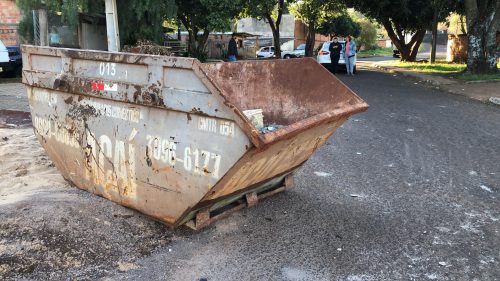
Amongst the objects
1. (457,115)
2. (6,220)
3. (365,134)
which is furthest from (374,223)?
(457,115)

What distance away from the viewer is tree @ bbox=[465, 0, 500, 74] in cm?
1769

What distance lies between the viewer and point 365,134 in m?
8.49

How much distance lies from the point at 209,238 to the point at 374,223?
5.22ft

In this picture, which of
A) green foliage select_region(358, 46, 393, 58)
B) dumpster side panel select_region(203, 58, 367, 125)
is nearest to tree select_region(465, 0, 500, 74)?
dumpster side panel select_region(203, 58, 367, 125)

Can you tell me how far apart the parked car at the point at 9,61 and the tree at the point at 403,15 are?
19.1 m

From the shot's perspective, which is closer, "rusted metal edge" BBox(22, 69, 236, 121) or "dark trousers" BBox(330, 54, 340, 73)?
"rusted metal edge" BBox(22, 69, 236, 121)

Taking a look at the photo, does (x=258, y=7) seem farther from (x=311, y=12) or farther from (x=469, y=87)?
(x=469, y=87)

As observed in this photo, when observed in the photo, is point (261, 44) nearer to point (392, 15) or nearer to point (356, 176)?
point (392, 15)

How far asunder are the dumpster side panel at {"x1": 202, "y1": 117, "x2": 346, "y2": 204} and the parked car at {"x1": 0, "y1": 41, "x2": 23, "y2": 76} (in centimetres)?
1476

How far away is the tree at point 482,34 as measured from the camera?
58.0 ft

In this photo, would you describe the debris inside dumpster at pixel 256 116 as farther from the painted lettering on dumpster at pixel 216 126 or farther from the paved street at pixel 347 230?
the painted lettering on dumpster at pixel 216 126

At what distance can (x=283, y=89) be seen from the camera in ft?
17.0

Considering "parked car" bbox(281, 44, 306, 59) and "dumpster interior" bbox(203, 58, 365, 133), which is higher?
"parked car" bbox(281, 44, 306, 59)

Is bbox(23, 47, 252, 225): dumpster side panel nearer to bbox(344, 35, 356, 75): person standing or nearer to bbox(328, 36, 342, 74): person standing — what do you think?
bbox(344, 35, 356, 75): person standing
